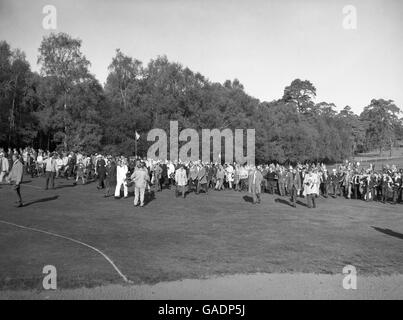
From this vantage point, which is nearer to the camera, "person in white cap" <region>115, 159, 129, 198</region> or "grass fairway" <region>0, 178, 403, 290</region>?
"grass fairway" <region>0, 178, 403, 290</region>

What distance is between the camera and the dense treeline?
168 feet

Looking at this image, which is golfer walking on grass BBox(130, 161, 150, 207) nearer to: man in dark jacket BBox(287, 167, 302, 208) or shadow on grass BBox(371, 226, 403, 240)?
man in dark jacket BBox(287, 167, 302, 208)

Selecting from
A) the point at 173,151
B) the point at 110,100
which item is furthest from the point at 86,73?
the point at 173,151

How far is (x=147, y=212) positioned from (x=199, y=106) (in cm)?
4239

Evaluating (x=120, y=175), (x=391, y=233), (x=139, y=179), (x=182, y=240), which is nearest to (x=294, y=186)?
(x=391, y=233)

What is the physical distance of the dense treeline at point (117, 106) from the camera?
51.2 meters

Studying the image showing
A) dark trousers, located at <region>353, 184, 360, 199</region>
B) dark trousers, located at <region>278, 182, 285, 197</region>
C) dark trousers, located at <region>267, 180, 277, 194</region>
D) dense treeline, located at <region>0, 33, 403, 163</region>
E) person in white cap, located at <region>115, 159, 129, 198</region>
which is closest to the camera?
person in white cap, located at <region>115, 159, 129, 198</region>

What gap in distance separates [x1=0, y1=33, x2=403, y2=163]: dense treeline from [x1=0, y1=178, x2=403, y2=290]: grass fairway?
32677mm

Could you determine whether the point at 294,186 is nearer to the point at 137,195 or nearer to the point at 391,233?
the point at 391,233

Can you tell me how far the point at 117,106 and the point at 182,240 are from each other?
1866 inches

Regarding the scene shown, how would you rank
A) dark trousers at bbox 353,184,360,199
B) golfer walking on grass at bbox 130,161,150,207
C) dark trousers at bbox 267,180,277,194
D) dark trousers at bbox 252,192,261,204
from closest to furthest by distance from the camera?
golfer walking on grass at bbox 130,161,150,207 < dark trousers at bbox 252,192,261,204 < dark trousers at bbox 353,184,360,199 < dark trousers at bbox 267,180,277,194

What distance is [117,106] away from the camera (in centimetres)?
5731

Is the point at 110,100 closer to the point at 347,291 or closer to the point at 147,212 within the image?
the point at 147,212

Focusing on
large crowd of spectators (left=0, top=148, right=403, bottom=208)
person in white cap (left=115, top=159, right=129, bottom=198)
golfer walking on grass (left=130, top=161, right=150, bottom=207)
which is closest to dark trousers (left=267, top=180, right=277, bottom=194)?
large crowd of spectators (left=0, top=148, right=403, bottom=208)
